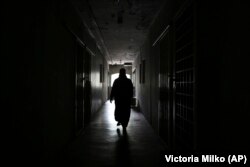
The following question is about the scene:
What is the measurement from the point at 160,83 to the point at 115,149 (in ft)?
5.54

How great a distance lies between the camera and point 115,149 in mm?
3662

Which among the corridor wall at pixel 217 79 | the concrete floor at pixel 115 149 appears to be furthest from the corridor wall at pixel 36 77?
the corridor wall at pixel 217 79

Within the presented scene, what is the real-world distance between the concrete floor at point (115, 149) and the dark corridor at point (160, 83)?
2cm

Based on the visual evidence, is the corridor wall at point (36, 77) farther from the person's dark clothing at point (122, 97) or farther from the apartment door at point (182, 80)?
the apartment door at point (182, 80)

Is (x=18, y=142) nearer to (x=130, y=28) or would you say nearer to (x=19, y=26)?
(x=19, y=26)

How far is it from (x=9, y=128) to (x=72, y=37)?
2.77 meters

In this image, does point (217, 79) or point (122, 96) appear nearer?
point (217, 79)

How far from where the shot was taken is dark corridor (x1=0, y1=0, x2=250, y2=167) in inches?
68.1

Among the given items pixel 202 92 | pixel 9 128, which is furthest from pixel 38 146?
pixel 202 92

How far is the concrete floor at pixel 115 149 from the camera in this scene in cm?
304

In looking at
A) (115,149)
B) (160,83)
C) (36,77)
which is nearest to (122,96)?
(160,83)

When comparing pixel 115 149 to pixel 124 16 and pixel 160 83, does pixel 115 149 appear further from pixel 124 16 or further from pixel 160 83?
pixel 124 16

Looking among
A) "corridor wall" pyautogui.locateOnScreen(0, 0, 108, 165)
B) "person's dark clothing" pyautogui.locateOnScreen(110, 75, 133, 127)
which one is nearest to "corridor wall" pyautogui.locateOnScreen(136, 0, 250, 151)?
"corridor wall" pyautogui.locateOnScreen(0, 0, 108, 165)

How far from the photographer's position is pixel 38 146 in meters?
2.48
